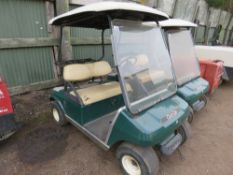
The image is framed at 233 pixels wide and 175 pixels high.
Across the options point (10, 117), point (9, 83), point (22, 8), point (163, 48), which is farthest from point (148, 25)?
point (9, 83)

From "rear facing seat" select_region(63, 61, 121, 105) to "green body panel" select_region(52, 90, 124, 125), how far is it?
80mm

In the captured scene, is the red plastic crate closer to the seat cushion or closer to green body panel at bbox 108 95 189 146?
the seat cushion

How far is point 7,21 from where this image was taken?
3062 mm

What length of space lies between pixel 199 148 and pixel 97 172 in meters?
1.53

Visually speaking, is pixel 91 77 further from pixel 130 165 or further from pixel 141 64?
pixel 130 165

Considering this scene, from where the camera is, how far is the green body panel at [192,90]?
2680mm

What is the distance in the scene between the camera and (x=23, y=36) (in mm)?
3277

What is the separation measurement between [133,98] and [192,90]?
1.50 meters

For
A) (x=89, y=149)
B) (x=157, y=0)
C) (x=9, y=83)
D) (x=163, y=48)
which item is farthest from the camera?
(x=157, y=0)

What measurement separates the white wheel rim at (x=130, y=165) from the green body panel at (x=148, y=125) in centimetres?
24

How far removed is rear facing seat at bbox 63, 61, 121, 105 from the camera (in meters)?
2.50

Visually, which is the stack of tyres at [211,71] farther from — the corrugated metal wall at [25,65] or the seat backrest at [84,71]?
the corrugated metal wall at [25,65]

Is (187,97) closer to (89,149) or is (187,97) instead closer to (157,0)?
(89,149)

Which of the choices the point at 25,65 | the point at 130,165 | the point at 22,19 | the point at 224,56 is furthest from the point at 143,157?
the point at 224,56
